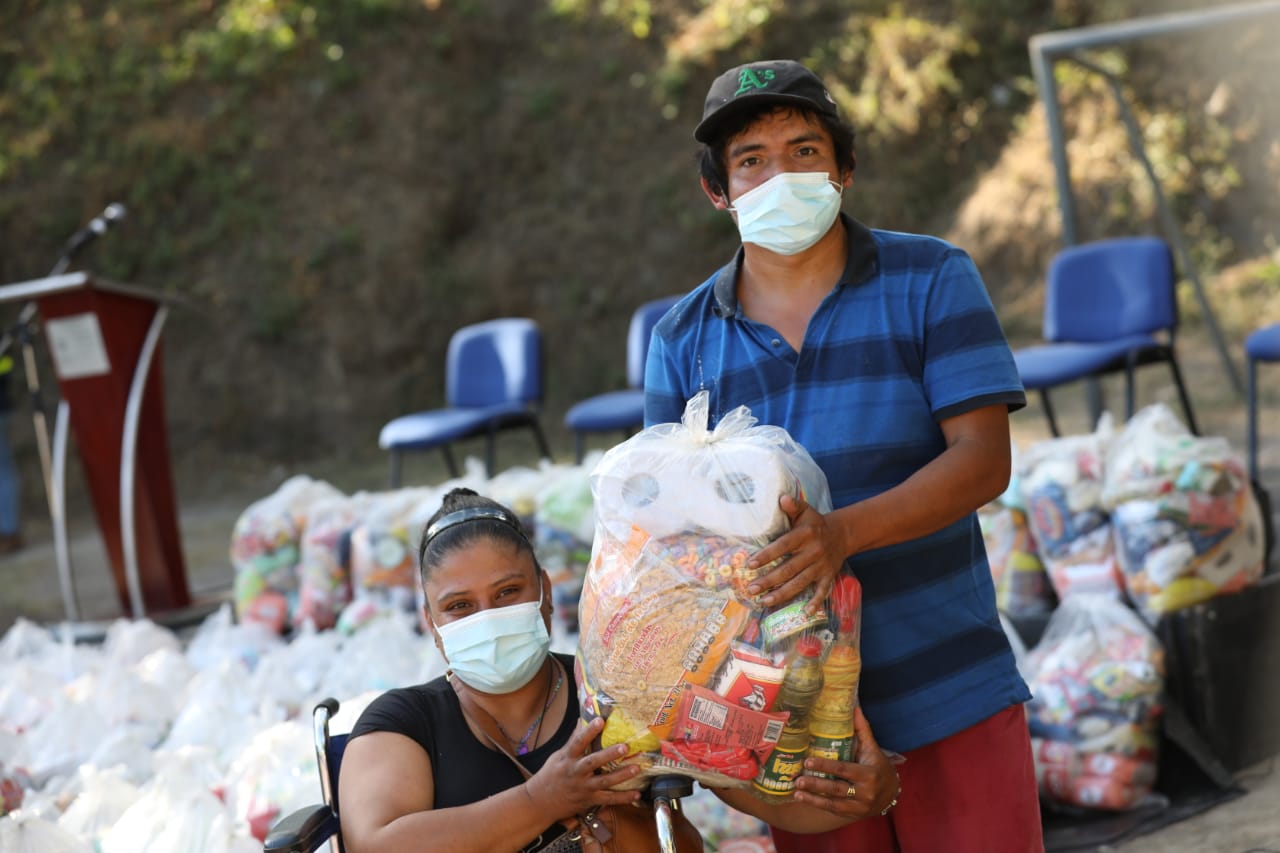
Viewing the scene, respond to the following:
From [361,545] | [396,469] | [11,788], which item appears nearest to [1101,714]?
[361,545]

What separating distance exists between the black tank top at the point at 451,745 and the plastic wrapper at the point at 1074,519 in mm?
1738

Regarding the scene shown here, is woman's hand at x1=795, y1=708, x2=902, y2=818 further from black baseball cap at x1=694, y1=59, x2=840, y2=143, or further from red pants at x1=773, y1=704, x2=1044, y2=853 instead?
black baseball cap at x1=694, y1=59, x2=840, y2=143

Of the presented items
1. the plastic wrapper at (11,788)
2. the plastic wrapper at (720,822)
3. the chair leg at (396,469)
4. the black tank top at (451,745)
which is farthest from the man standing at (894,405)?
the chair leg at (396,469)

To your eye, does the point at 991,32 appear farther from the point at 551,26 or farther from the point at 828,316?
the point at 828,316

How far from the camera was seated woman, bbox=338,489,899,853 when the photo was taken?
1.56 meters

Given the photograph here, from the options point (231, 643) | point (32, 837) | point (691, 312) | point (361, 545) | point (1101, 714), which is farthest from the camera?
point (231, 643)

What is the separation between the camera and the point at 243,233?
37.4 ft

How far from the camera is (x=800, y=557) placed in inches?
52.1

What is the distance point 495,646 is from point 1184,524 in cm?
190

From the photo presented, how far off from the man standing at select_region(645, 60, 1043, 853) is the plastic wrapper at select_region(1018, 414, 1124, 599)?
1589 millimetres

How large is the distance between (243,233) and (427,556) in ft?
33.7

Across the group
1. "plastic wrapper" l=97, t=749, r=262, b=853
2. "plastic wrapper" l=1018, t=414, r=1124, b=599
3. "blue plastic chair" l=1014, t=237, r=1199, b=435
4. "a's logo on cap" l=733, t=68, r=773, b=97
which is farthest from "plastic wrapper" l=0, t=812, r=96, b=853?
"blue plastic chair" l=1014, t=237, r=1199, b=435

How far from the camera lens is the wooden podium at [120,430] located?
207 inches

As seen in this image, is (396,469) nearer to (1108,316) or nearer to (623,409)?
(623,409)
